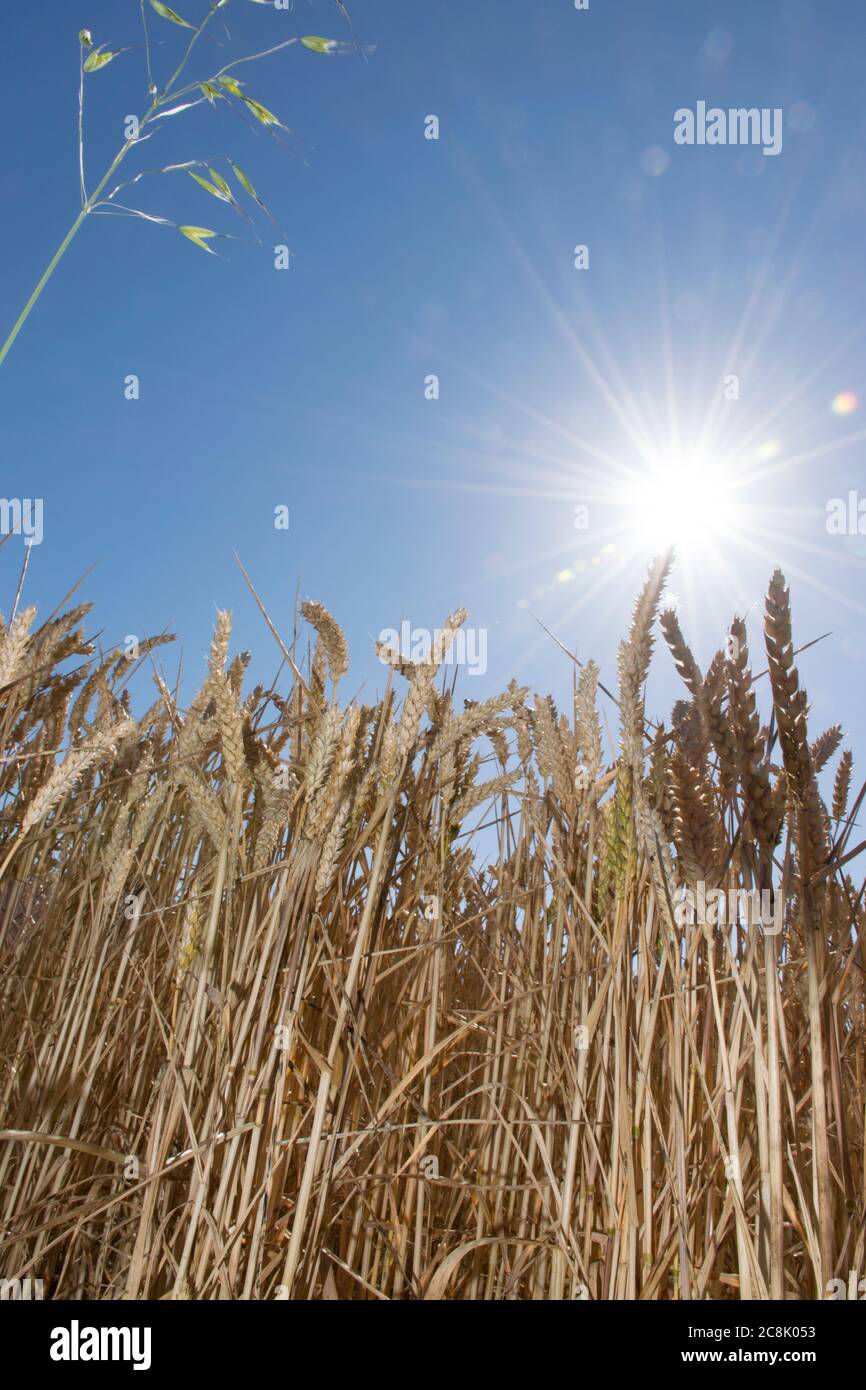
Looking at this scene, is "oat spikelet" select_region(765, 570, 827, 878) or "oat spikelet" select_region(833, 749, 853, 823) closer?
"oat spikelet" select_region(765, 570, 827, 878)

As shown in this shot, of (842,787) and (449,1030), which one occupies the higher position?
(842,787)

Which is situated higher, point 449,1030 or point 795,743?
point 795,743

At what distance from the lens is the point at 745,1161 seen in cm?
130

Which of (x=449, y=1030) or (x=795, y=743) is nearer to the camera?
(x=795, y=743)

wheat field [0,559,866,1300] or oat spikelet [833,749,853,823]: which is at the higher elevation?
oat spikelet [833,749,853,823]

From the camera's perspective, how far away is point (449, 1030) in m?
1.73

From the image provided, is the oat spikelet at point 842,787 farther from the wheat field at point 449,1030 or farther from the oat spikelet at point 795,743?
the oat spikelet at point 795,743

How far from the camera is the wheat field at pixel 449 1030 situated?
3.61ft

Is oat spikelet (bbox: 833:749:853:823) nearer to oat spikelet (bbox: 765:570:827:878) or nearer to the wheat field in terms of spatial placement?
the wheat field

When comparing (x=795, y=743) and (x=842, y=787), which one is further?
(x=842, y=787)

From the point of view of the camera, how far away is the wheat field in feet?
3.61

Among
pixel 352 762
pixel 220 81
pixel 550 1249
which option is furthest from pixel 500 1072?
pixel 220 81

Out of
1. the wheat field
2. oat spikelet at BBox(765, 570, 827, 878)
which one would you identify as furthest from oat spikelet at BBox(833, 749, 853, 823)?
oat spikelet at BBox(765, 570, 827, 878)

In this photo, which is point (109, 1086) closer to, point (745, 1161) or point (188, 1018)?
point (188, 1018)
